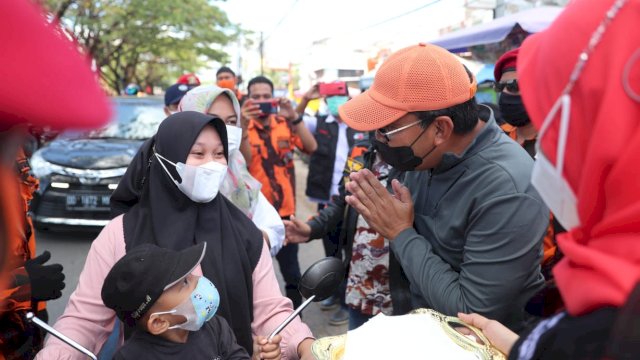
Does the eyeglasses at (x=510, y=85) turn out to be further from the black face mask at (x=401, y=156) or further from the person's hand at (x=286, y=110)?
the person's hand at (x=286, y=110)

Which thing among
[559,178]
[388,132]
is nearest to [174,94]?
[388,132]

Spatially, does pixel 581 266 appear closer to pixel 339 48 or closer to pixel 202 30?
pixel 202 30

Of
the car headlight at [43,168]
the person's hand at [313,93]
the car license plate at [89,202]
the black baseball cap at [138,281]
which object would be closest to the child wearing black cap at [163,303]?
the black baseball cap at [138,281]

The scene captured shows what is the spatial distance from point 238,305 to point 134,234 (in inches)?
18.9

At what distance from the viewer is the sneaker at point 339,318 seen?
4.14 metres

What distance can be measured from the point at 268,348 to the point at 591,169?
1256 millimetres

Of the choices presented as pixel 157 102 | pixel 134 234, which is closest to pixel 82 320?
pixel 134 234

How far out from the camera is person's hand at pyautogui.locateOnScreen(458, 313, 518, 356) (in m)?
1.19

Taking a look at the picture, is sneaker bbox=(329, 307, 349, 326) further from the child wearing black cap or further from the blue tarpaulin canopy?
the blue tarpaulin canopy

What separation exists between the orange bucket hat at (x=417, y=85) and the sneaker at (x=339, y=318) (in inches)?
109

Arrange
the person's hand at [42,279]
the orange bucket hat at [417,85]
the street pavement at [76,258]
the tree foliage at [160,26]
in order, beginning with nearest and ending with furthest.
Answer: the orange bucket hat at [417,85], the person's hand at [42,279], the street pavement at [76,258], the tree foliage at [160,26]

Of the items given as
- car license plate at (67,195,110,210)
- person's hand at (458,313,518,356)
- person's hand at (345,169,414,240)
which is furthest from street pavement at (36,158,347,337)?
person's hand at (458,313,518,356)

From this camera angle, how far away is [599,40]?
0.75 m

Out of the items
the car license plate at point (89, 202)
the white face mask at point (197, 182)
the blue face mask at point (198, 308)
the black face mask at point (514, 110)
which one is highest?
the black face mask at point (514, 110)
